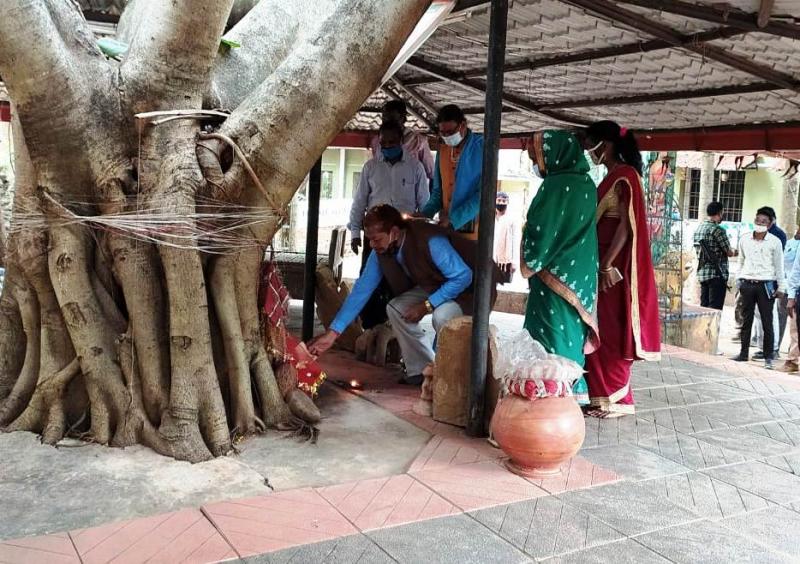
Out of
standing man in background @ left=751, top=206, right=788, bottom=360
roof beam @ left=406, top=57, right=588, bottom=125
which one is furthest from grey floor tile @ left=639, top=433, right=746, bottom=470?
standing man in background @ left=751, top=206, right=788, bottom=360

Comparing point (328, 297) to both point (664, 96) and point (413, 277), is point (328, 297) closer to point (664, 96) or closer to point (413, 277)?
point (413, 277)

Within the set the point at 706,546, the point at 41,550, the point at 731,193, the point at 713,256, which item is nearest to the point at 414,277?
the point at 706,546

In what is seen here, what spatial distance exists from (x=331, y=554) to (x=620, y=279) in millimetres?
2834

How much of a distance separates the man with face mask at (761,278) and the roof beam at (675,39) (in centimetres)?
393

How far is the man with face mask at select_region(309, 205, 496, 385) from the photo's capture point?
4.74 meters

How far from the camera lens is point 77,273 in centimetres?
360

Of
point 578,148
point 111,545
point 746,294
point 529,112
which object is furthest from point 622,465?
point 746,294

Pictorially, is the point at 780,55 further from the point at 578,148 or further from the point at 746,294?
the point at 746,294

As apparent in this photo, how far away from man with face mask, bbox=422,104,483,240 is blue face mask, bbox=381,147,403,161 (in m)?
0.61

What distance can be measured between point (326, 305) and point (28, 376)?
3.13 m

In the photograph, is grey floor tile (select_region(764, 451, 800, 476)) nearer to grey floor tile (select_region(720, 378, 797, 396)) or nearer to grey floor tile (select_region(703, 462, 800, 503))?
grey floor tile (select_region(703, 462, 800, 503))

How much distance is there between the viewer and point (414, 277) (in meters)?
4.98

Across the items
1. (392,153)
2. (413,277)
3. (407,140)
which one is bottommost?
(413,277)

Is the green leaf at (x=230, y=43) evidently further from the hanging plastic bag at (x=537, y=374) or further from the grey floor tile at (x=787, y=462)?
the grey floor tile at (x=787, y=462)
